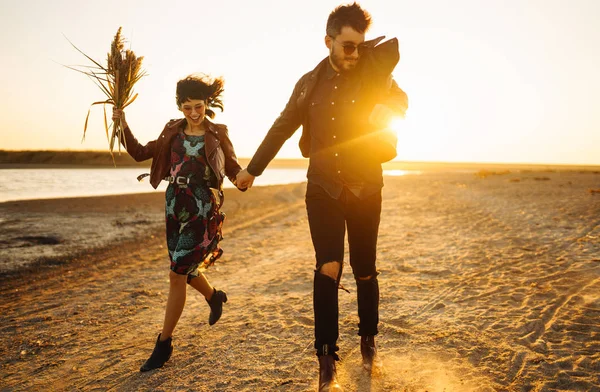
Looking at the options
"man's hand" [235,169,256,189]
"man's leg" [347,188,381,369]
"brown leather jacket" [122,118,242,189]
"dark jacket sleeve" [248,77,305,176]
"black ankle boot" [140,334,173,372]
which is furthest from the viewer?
"brown leather jacket" [122,118,242,189]

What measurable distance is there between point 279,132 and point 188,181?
2.77ft

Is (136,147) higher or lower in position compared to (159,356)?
higher

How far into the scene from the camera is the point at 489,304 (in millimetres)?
4539

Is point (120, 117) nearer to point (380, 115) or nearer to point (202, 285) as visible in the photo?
point (202, 285)

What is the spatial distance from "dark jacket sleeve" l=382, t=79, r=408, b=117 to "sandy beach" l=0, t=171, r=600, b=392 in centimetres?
187

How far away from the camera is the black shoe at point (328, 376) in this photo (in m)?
2.71

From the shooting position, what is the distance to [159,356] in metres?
3.40

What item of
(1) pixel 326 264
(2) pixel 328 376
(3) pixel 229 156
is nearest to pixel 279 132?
(3) pixel 229 156

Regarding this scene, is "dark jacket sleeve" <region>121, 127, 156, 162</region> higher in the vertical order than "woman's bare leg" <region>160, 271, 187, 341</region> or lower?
higher

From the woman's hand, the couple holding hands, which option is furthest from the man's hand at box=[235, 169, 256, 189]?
the woman's hand

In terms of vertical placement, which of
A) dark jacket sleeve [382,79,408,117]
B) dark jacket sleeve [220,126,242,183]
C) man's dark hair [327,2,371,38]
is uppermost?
man's dark hair [327,2,371,38]

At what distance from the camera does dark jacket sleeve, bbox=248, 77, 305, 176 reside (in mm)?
3111

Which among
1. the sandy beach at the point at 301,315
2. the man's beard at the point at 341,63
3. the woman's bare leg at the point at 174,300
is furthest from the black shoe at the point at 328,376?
the man's beard at the point at 341,63

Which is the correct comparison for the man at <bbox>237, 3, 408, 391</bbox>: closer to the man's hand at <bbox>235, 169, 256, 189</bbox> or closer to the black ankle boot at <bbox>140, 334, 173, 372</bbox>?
the man's hand at <bbox>235, 169, 256, 189</bbox>
